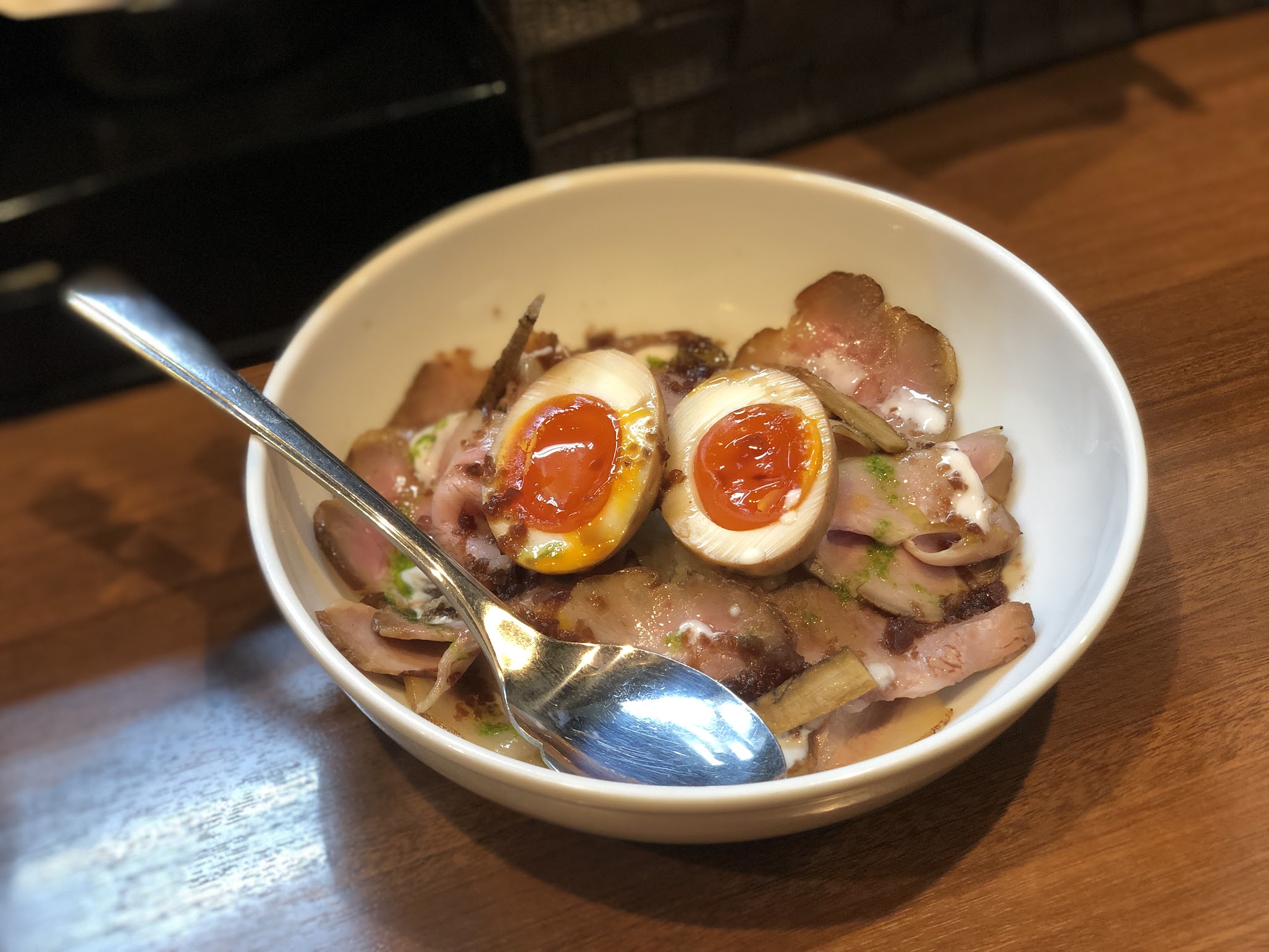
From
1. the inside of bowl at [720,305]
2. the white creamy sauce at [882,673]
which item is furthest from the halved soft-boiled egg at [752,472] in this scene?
the inside of bowl at [720,305]

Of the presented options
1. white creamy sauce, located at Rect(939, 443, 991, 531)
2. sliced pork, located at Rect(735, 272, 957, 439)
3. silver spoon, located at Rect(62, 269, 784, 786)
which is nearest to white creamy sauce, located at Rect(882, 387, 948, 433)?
sliced pork, located at Rect(735, 272, 957, 439)

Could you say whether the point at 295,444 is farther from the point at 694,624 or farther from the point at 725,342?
the point at 725,342

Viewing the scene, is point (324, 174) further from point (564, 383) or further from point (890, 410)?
point (890, 410)

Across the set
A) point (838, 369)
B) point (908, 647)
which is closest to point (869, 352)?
point (838, 369)

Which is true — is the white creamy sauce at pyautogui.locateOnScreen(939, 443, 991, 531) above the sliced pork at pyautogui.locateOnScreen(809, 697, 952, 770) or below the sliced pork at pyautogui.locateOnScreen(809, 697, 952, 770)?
above

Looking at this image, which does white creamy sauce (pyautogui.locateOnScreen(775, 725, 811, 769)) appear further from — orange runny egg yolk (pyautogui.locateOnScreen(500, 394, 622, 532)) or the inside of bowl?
orange runny egg yolk (pyautogui.locateOnScreen(500, 394, 622, 532))

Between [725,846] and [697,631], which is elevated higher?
[697,631]
